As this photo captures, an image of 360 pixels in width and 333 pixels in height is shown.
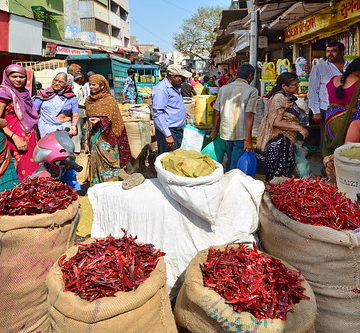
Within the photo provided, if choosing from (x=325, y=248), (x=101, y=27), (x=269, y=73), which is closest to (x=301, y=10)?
(x=269, y=73)

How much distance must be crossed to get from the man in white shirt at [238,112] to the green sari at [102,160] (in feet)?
4.85

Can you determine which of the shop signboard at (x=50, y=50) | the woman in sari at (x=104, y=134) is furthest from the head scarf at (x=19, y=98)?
the shop signboard at (x=50, y=50)

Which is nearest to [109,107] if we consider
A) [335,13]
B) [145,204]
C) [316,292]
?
[145,204]

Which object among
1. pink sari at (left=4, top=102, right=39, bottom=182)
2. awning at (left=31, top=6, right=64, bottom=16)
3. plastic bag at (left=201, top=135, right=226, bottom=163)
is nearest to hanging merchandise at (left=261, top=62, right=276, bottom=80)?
plastic bag at (left=201, top=135, right=226, bottom=163)

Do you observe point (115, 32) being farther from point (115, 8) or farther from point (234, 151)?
point (234, 151)

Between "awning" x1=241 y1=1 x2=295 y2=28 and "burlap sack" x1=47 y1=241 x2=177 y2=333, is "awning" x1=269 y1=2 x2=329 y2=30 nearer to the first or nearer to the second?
"awning" x1=241 y1=1 x2=295 y2=28

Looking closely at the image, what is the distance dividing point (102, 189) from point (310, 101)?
4132 millimetres

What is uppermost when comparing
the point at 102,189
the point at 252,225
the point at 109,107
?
the point at 109,107

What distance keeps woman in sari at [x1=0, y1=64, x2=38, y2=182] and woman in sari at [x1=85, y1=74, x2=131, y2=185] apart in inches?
29.2

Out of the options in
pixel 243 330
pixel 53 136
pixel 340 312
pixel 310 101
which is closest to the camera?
pixel 243 330

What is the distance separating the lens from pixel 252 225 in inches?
92.2

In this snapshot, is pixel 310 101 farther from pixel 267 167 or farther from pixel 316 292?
pixel 316 292

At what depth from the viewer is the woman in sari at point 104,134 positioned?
4172 mm

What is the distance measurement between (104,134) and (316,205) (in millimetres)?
2938
